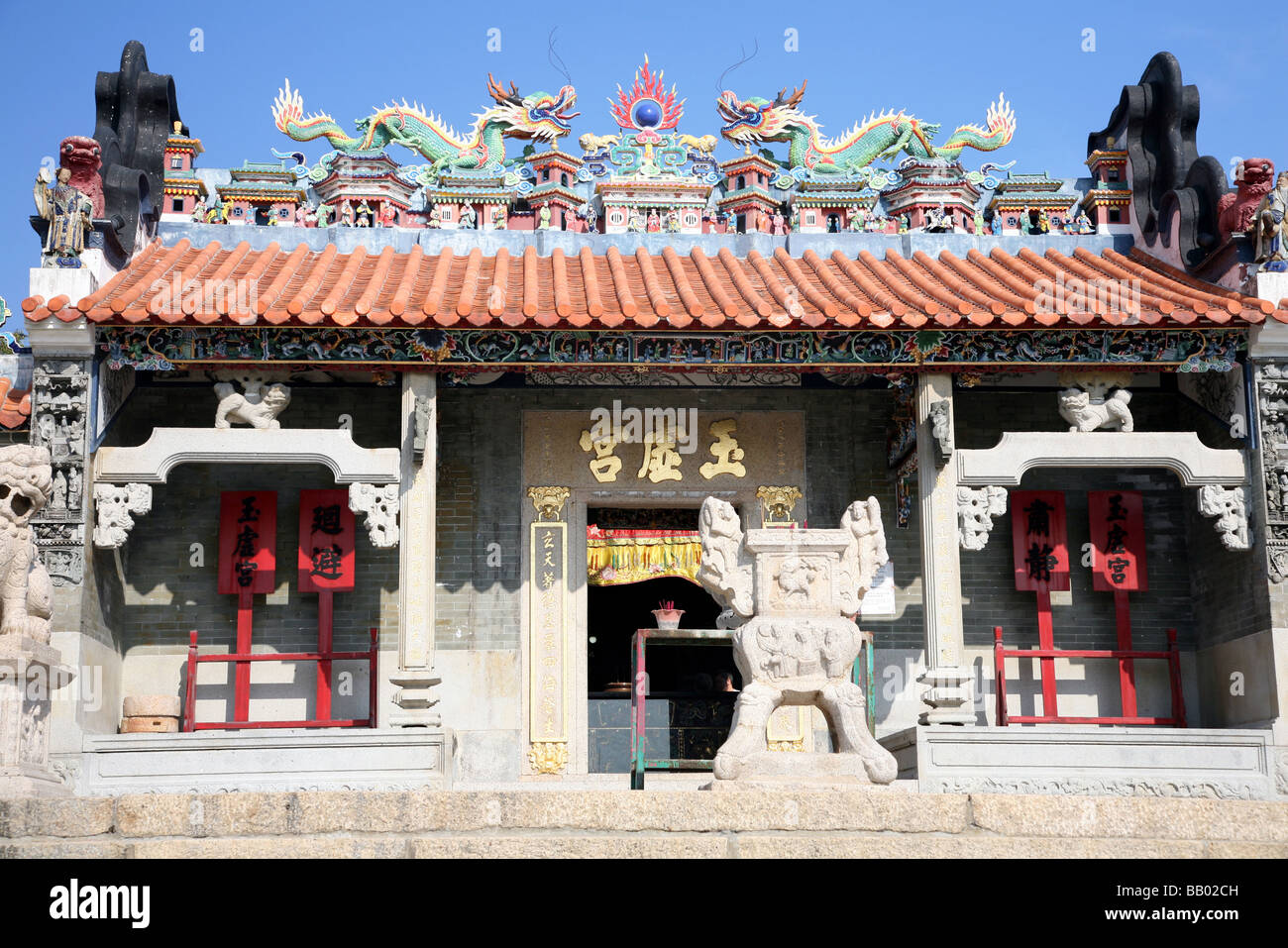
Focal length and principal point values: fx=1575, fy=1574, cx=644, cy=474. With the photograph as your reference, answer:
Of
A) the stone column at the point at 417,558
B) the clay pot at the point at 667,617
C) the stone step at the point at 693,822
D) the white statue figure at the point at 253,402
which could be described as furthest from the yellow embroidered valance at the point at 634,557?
the stone step at the point at 693,822

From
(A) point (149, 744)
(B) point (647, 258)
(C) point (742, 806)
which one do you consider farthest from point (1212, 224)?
(A) point (149, 744)

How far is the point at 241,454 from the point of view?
10.7 meters

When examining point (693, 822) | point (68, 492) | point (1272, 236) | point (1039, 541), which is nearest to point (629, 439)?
point (1039, 541)

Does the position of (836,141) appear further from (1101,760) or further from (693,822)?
(693,822)

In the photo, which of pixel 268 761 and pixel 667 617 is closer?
pixel 268 761

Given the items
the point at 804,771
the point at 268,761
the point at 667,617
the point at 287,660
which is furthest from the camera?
the point at 287,660

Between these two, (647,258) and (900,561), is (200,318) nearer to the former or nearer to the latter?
(647,258)

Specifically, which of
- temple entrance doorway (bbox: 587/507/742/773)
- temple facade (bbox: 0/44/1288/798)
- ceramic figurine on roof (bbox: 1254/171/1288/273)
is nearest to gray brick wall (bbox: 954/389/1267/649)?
temple facade (bbox: 0/44/1288/798)

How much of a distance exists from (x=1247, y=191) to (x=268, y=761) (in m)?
8.01

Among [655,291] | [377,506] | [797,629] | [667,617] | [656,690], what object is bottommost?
[656,690]

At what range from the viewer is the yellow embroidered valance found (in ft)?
41.1

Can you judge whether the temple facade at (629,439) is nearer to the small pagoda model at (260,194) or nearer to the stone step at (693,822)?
the small pagoda model at (260,194)

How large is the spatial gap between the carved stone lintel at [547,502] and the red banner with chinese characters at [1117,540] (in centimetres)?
417
